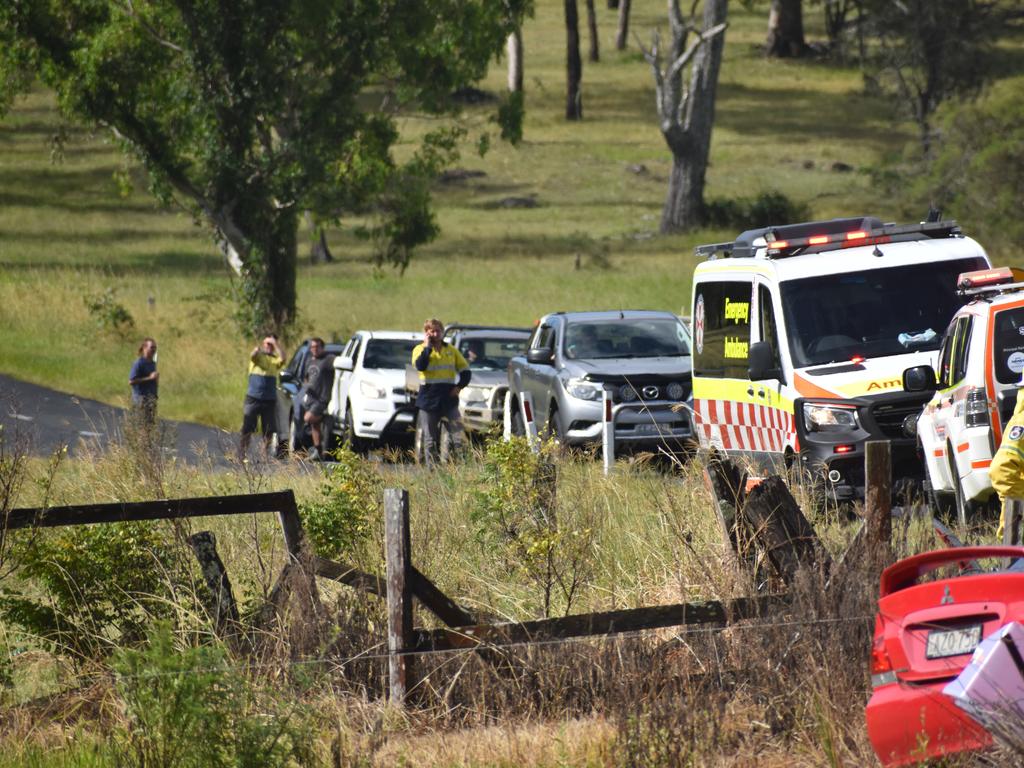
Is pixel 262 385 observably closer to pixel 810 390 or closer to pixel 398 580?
pixel 810 390

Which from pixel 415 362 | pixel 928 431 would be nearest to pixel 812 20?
pixel 415 362

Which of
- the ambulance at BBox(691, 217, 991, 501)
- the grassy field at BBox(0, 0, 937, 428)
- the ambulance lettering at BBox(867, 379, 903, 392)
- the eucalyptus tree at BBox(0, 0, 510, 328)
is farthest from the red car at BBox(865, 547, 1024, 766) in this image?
the eucalyptus tree at BBox(0, 0, 510, 328)

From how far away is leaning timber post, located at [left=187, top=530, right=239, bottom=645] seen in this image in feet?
24.4

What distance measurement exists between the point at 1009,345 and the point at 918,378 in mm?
859

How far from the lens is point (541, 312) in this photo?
34.2 metres

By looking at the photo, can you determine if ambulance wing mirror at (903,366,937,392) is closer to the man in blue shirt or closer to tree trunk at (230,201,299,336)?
the man in blue shirt

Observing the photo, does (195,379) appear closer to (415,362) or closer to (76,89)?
(76,89)

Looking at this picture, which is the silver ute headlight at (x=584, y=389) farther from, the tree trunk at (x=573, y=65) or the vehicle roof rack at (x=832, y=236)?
the tree trunk at (x=573, y=65)

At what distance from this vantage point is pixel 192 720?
18.8 feet

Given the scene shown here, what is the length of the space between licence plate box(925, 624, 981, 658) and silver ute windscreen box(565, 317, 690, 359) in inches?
473

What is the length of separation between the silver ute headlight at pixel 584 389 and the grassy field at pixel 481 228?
34.2 ft

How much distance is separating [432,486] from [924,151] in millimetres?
44880

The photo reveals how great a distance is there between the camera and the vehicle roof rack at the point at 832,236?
12.7 metres

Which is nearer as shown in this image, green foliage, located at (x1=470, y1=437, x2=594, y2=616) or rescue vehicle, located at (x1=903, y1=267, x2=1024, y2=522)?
green foliage, located at (x1=470, y1=437, x2=594, y2=616)
